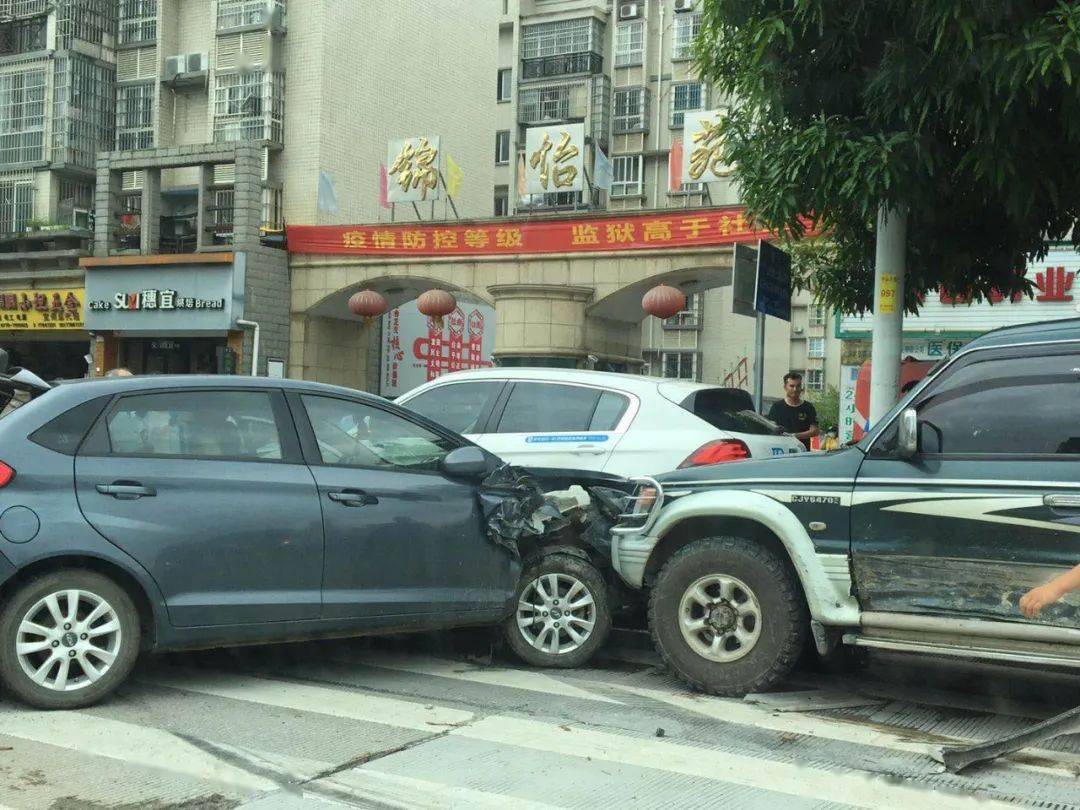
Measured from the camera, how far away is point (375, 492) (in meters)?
6.09

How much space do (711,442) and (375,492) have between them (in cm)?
246

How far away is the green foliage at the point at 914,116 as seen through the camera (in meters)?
7.15

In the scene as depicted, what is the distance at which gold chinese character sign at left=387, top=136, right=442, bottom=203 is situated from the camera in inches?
1078

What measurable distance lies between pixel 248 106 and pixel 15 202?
8.71 metres

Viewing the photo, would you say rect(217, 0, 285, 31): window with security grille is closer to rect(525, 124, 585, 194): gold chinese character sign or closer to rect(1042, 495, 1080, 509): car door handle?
rect(525, 124, 585, 194): gold chinese character sign

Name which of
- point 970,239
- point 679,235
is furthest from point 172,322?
point 970,239

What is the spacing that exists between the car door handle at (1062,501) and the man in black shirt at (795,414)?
22.8ft

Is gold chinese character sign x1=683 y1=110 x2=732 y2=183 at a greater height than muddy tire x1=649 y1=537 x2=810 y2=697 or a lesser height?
greater

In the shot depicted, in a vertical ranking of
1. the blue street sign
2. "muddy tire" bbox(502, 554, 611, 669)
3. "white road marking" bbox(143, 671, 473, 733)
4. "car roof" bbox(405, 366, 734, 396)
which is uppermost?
the blue street sign

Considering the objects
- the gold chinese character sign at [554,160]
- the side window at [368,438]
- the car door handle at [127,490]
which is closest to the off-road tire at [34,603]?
the car door handle at [127,490]

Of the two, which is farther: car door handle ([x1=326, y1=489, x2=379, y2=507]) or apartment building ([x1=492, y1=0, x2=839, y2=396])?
apartment building ([x1=492, y1=0, x2=839, y2=396])

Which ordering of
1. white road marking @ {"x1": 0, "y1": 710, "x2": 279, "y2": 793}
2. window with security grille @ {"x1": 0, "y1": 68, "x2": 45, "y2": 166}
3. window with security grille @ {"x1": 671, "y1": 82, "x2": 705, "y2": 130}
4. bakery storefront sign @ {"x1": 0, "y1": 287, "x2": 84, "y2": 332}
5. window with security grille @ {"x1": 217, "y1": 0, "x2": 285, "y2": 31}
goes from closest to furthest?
white road marking @ {"x1": 0, "y1": 710, "x2": 279, "y2": 793}, window with security grille @ {"x1": 217, "y1": 0, "x2": 285, "y2": 31}, bakery storefront sign @ {"x1": 0, "y1": 287, "x2": 84, "y2": 332}, window with security grille @ {"x1": 0, "y1": 68, "x2": 45, "y2": 166}, window with security grille @ {"x1": 671, "y1": 82, "x2": 705, "y2": 130}

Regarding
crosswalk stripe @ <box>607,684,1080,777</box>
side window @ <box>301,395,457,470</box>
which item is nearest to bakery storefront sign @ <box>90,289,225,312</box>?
side window @ <box>301,395,457,470</box>

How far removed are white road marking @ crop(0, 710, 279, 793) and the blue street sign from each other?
21.4 feet
